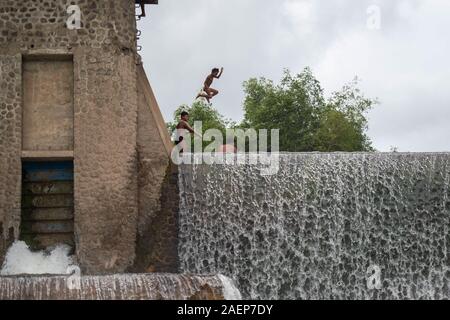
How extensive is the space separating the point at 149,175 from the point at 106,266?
6.51ft

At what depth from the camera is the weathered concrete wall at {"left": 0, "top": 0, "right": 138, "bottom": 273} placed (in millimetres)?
24469

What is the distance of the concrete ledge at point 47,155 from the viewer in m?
24.6

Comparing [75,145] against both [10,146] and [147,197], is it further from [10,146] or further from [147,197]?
[147,197]

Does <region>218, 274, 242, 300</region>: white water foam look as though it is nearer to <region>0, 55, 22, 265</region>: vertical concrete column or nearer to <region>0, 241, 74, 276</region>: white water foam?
<region>0, 241, 74, 276</region>: white water foam

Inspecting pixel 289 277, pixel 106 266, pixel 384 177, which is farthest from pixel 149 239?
pixel 384 177

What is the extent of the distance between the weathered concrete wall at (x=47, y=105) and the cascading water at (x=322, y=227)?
2366 mm

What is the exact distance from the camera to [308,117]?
46.3m

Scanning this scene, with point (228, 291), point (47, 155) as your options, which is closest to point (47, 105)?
point (47, 155)

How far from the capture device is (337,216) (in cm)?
2559

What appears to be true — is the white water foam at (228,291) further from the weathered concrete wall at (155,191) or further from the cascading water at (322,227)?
the weathered concrete wall at (155,191)

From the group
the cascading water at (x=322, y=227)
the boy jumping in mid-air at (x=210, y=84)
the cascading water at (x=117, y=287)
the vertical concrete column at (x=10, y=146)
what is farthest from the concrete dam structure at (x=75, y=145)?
the cascading water at (x=117, y=287)

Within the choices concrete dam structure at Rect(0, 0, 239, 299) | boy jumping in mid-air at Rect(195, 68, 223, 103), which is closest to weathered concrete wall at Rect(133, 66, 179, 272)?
concrete dam structure at Rect(0, 0, 239, 299)
